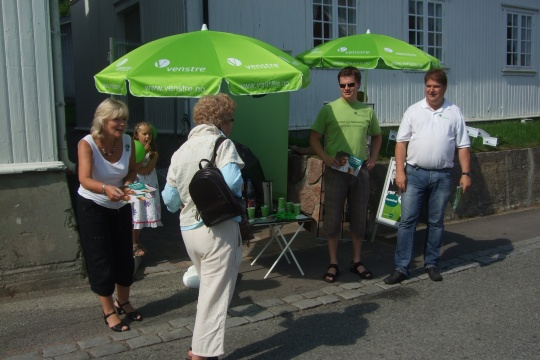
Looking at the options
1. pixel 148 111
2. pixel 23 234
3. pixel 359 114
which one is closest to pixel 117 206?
pixel 23 234

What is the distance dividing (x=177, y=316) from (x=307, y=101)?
21.6 ft

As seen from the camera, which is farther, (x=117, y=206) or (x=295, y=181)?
(x=295, y=181)

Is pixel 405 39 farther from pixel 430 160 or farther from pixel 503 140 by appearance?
pixel 430 160

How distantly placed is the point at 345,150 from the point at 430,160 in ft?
2.60

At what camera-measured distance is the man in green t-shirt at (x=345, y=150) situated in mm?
5520

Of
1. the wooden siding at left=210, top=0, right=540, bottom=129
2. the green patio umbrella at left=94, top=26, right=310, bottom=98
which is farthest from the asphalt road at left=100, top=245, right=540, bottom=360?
the wooden siding at left=210, top=0, right=540, bottom=129

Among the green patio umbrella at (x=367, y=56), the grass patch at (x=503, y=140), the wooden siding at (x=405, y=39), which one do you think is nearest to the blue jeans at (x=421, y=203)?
the green patio umbrella at (x=367, y=56)

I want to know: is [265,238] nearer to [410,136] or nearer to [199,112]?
[410,136]

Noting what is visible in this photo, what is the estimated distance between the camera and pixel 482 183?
28.1 ft

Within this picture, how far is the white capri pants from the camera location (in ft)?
12.0

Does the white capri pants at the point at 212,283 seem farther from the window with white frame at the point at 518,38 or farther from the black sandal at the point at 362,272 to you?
the window with white frame at the point at 518,38

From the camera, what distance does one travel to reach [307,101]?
10.7 meters

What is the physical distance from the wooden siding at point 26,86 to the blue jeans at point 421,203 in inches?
134

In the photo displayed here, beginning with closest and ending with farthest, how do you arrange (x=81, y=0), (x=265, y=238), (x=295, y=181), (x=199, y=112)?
(x=199, y=112)
(x=265, y=238)
(x=295, y=181)
(x=81, y=0)
